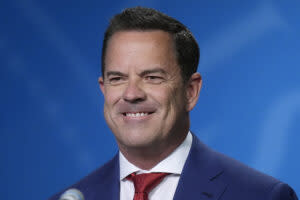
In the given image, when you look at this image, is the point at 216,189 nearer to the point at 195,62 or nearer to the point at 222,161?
the point at 222,161

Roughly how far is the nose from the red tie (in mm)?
387

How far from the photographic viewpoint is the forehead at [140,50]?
2432 millimetres

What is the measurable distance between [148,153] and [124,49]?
50cm

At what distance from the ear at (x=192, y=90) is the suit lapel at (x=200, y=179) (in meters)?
0.21

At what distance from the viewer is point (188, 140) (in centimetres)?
269

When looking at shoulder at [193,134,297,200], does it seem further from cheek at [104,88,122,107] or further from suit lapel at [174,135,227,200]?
cheek at [104,88,122,107]

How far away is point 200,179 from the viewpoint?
8.37 ft

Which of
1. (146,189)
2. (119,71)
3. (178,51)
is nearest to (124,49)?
(119,71)

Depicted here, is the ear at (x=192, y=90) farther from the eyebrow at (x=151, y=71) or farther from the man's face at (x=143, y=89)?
the eyebrow at (x=151, y=71)

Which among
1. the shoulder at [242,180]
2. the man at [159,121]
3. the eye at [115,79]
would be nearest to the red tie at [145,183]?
the man at [159,121]

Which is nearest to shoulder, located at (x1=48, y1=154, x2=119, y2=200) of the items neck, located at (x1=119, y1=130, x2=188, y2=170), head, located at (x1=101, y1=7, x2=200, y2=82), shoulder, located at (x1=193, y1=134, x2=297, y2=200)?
neck, located at (x1=119, y1=130, x2=188, y2=170)

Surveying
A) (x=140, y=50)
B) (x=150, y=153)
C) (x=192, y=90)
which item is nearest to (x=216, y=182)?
(x=150, y=153)

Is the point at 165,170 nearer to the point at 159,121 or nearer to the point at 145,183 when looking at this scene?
the point at 145,183

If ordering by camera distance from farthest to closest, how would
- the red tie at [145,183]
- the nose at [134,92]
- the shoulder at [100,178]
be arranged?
the shoulder at [100,178] → the red tie at [145,183] → the nose at [134,92]
